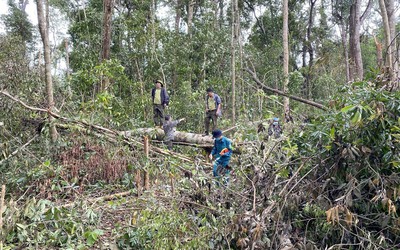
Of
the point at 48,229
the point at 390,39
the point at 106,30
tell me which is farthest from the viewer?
the point at 390,39

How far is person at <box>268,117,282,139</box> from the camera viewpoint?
16.4 ft

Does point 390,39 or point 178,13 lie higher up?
point 178,13

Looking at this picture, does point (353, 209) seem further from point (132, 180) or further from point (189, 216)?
point (132, 180)

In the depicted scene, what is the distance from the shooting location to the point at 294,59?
20547mm

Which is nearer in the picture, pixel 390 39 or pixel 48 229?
pixel 48 229

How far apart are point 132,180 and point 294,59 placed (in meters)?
16.7

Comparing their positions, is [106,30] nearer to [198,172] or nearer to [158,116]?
[158,116]

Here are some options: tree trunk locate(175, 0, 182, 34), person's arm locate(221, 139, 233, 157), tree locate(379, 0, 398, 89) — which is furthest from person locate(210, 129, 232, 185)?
tree trunk locate(175, 0, 182, 34)

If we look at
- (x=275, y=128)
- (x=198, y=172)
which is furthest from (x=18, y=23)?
(x=198, y=172)

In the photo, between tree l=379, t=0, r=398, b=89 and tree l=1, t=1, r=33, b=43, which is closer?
tree l=379, t=0, r=398, b=89

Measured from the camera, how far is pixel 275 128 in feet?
18.0

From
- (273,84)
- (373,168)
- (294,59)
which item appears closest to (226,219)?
(373,168)

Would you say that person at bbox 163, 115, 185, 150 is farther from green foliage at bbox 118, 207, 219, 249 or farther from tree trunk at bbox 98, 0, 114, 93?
green foliage at bbox 118, 207, 219, 249

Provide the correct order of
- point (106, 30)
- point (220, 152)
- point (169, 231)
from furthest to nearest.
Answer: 1. point (106, 30)
2. point (220, 152)
3. point (169, 231)
